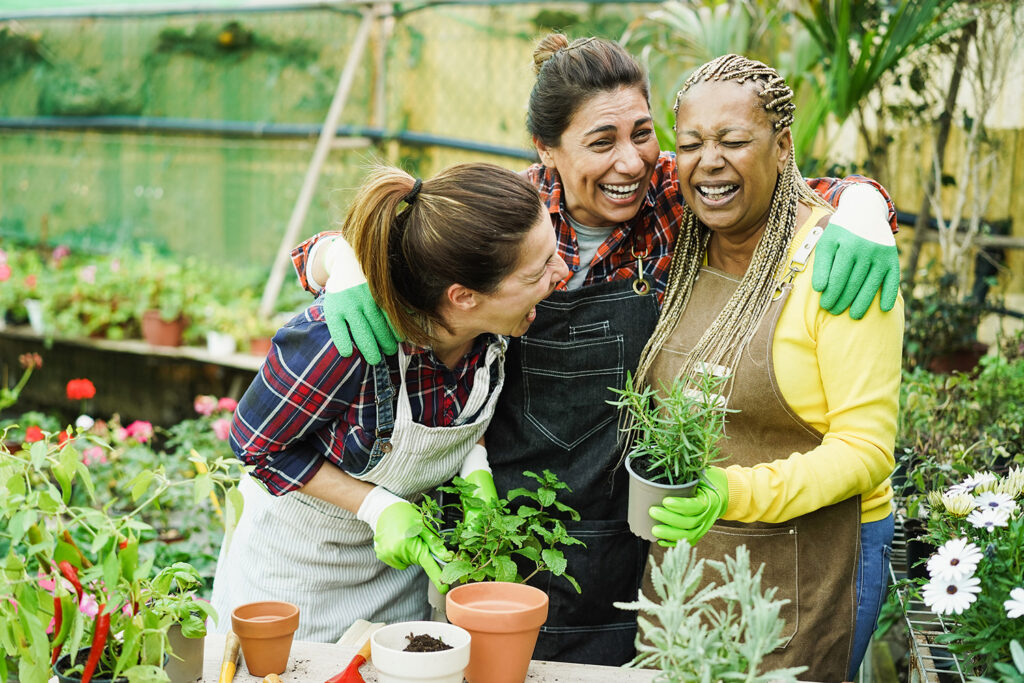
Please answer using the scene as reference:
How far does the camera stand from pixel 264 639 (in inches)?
56.4

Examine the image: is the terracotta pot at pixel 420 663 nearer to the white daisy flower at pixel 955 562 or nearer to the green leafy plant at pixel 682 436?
the green leafy plant at pixel 682 436

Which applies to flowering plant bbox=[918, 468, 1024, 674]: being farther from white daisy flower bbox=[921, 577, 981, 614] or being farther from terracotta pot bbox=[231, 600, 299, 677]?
terracotta pot bbox=[231, 600, 299, 677]

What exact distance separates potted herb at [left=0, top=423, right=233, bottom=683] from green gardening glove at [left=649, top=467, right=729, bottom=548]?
2.20ft

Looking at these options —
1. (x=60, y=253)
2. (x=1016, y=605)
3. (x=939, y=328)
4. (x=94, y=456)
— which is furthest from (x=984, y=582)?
(x=60, y=253)

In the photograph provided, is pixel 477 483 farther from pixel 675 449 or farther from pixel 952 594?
pixel 952 594

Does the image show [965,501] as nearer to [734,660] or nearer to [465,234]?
[734,660]

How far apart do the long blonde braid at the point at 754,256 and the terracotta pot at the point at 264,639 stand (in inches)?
31.5

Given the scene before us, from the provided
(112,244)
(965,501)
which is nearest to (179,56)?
(112,244)

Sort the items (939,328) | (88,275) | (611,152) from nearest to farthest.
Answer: (611,152) → (939,328) → (88,275)

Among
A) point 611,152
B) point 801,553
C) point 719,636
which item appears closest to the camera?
point 719,636

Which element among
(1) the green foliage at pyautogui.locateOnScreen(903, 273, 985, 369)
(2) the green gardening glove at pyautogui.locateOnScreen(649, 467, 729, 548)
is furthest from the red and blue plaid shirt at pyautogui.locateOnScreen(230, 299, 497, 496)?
(1) the green foliage at pyautogui.locateOnScreen(903, 273, 985, 369)

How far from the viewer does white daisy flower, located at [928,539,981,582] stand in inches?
52.3

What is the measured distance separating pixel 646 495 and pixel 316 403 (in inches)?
24.5

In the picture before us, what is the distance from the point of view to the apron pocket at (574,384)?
76.5 inches
